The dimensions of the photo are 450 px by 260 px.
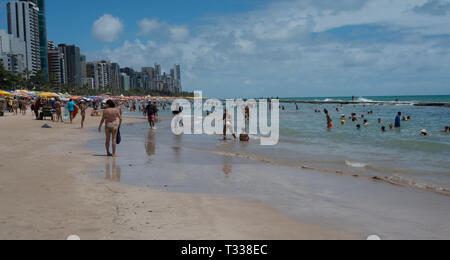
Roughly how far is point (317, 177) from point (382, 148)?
24.8ft

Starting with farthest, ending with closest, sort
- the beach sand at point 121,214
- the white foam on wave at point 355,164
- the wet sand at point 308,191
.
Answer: the white foam on wave at point 355,164 < the wet sand at point 308,191 < the beach sand at point 121,214

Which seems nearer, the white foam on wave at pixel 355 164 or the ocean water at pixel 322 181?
the ocean water at pixel 322 181

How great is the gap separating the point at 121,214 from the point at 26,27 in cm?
16551

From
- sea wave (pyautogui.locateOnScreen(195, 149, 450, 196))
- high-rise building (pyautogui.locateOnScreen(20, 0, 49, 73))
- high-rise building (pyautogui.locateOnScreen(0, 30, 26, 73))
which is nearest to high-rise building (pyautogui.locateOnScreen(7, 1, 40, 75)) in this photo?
high-rise building (pyautogui.locateOnScreen(0, 30, 26, 73))

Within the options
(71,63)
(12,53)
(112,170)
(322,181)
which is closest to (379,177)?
(322,181)

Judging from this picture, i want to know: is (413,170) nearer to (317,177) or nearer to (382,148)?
(317,177)

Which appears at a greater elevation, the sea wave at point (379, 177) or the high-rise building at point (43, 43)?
the high-rise building at point (43, 43)

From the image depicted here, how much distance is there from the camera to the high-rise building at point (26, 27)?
141375mm

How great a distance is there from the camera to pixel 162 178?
730 centimetres

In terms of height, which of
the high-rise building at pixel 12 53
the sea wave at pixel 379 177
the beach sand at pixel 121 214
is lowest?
the sea wave at pixel 379 177

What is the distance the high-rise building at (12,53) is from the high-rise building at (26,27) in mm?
2883

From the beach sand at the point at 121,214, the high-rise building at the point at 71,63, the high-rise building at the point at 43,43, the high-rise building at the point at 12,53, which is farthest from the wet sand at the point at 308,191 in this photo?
the high-rise building at the point at 71,63

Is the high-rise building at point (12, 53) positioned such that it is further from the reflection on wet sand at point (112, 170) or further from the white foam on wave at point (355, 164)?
the white foam on wave at point (355, 164)

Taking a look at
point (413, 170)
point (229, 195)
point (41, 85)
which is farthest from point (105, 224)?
point (41, 85)
